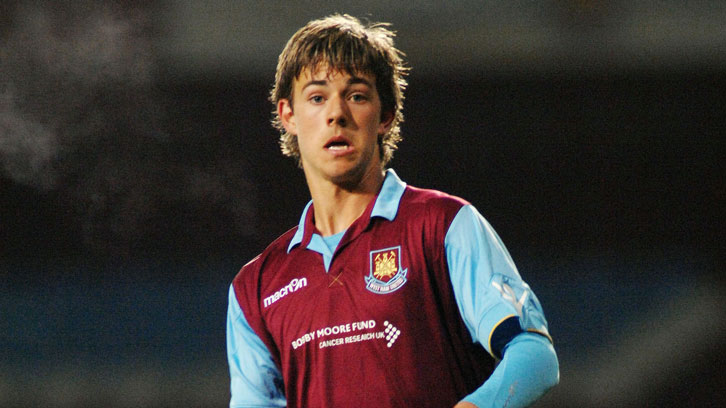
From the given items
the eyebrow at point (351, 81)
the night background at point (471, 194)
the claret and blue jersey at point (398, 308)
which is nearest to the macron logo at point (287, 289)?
the claret and blue jersey at point (398, 308)

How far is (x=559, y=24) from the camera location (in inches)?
283

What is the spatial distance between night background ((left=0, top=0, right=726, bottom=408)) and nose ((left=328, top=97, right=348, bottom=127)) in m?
3.70

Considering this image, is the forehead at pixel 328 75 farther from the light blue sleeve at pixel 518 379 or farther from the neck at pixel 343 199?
the light blue sleeve at pixel 518 379

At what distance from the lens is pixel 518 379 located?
6.19ft

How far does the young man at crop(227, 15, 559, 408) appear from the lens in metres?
2.01

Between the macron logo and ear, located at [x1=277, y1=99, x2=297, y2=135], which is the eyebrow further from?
the macron logo

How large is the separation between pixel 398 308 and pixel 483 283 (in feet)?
0.77

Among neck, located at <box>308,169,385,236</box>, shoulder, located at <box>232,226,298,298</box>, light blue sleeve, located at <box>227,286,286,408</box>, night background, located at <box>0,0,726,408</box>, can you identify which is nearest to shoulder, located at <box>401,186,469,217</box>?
neck, located at <box>308,169,385,236</box>

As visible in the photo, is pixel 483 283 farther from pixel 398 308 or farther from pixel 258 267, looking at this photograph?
pixel 258 267

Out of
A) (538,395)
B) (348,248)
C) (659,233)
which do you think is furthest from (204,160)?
(538,395)

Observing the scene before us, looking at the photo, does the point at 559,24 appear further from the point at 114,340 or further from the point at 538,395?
the point at 538,395

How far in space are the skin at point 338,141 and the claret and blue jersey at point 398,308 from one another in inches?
2.5

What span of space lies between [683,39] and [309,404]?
6.02 meters

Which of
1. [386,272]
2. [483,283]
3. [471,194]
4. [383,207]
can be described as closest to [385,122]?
[383,207]
